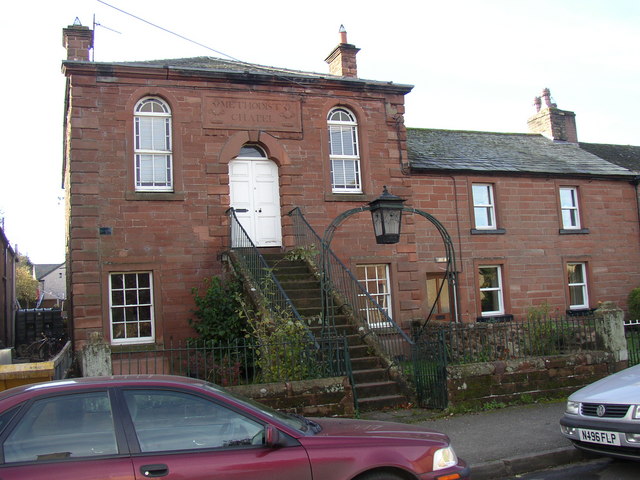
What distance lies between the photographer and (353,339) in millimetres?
11094

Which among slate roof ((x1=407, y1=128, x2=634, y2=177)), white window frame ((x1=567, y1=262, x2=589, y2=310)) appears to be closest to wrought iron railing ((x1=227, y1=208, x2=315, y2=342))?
slate roof ((x1=407, y1=128, x2=634, y2=177))

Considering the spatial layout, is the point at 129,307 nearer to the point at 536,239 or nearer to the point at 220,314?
the point at 220,314

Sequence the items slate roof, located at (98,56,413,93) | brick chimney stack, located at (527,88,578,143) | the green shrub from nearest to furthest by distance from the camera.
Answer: the green shrub
slate roof, located at (98,56,413,93)
brick chimney stack, located at (527,88,578,143)

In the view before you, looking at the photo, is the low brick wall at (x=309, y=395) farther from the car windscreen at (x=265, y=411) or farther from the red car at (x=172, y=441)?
the red car at (x=172, y=441)

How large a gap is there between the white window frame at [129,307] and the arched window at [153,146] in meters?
2.17

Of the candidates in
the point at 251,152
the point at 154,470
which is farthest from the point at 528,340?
the point at 154,470

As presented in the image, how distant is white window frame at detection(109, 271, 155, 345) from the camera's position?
13266 mm

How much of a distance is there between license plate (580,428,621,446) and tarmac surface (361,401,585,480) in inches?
24.4

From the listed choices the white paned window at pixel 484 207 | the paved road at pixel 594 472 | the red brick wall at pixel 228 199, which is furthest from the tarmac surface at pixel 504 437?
the white paned window at pixel 484 207

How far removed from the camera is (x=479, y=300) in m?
17.6

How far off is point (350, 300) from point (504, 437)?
16.7 feet

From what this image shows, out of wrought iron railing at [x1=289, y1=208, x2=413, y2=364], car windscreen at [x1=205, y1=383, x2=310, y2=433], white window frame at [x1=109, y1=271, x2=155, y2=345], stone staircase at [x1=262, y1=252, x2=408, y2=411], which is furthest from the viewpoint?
white window frame at [x1=109, y1=271, x2=155, y2=345]

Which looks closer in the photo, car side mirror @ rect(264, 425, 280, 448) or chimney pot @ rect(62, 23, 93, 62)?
car side mirror @ rect(264, 425, 280, 448)

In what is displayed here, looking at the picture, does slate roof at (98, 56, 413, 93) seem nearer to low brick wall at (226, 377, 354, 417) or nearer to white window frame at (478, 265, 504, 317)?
white window frame at (478, 265, 504, 317)
